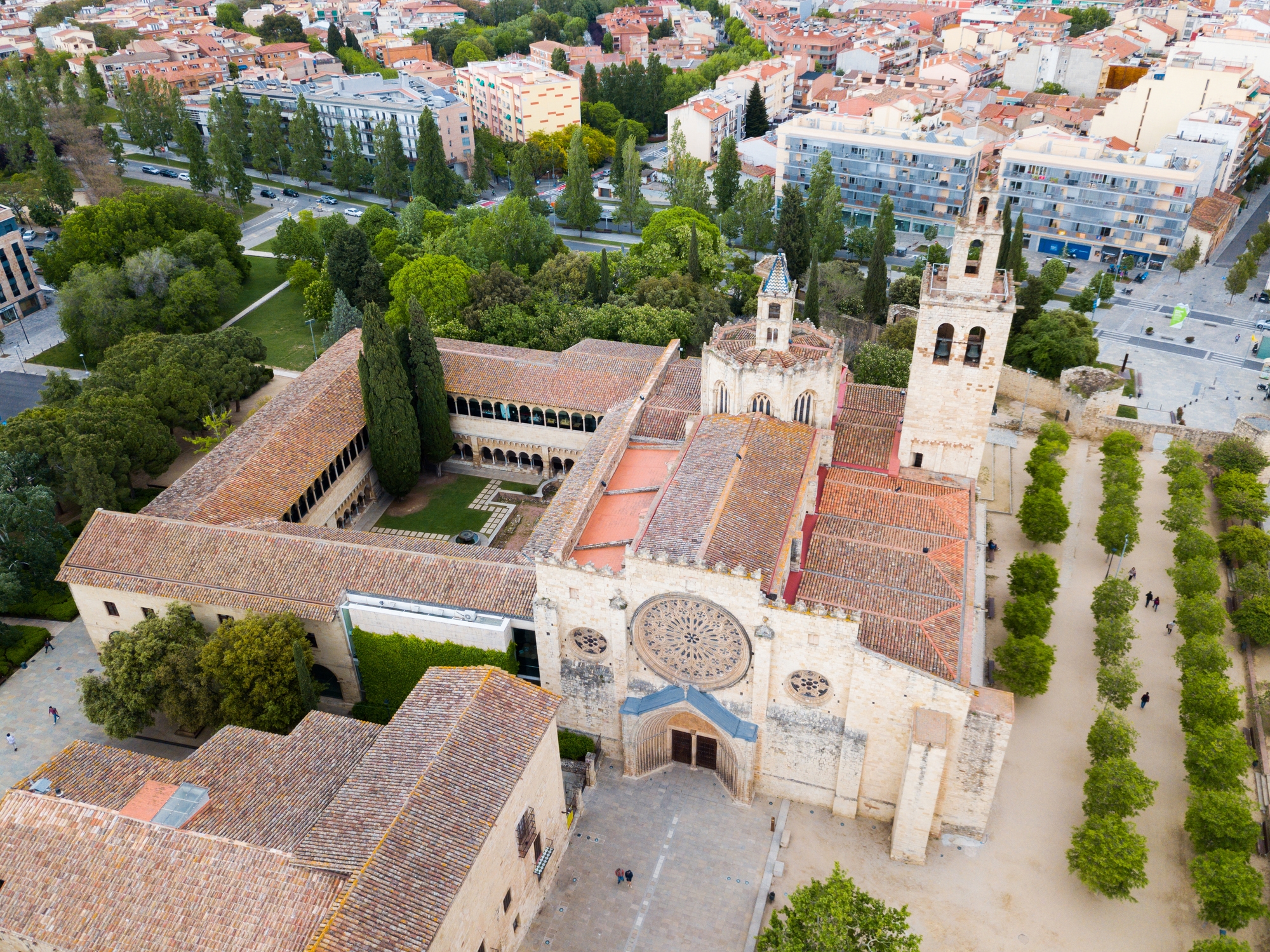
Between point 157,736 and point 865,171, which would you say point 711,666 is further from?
point 865,171

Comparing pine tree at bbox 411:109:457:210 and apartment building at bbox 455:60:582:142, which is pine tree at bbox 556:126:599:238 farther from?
apartment building at bbox 455:60:582:142

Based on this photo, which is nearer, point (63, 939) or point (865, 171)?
point (63, 939)

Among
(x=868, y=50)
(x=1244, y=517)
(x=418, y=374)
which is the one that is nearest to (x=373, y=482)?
(x=418, y=374)

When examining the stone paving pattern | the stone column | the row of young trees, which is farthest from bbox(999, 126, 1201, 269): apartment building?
the stone paving pattern

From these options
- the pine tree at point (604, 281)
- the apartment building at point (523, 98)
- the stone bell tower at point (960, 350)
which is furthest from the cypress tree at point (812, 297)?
the apartment building at point (523, 98)

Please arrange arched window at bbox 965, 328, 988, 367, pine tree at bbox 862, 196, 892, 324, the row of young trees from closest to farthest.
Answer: the row of young trees < arched window at bbox 965, 328, 988, 367 < pine tree at bbox 862, 196, 892, 324

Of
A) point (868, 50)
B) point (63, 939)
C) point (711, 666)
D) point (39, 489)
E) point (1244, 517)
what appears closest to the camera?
point (63, 939)
